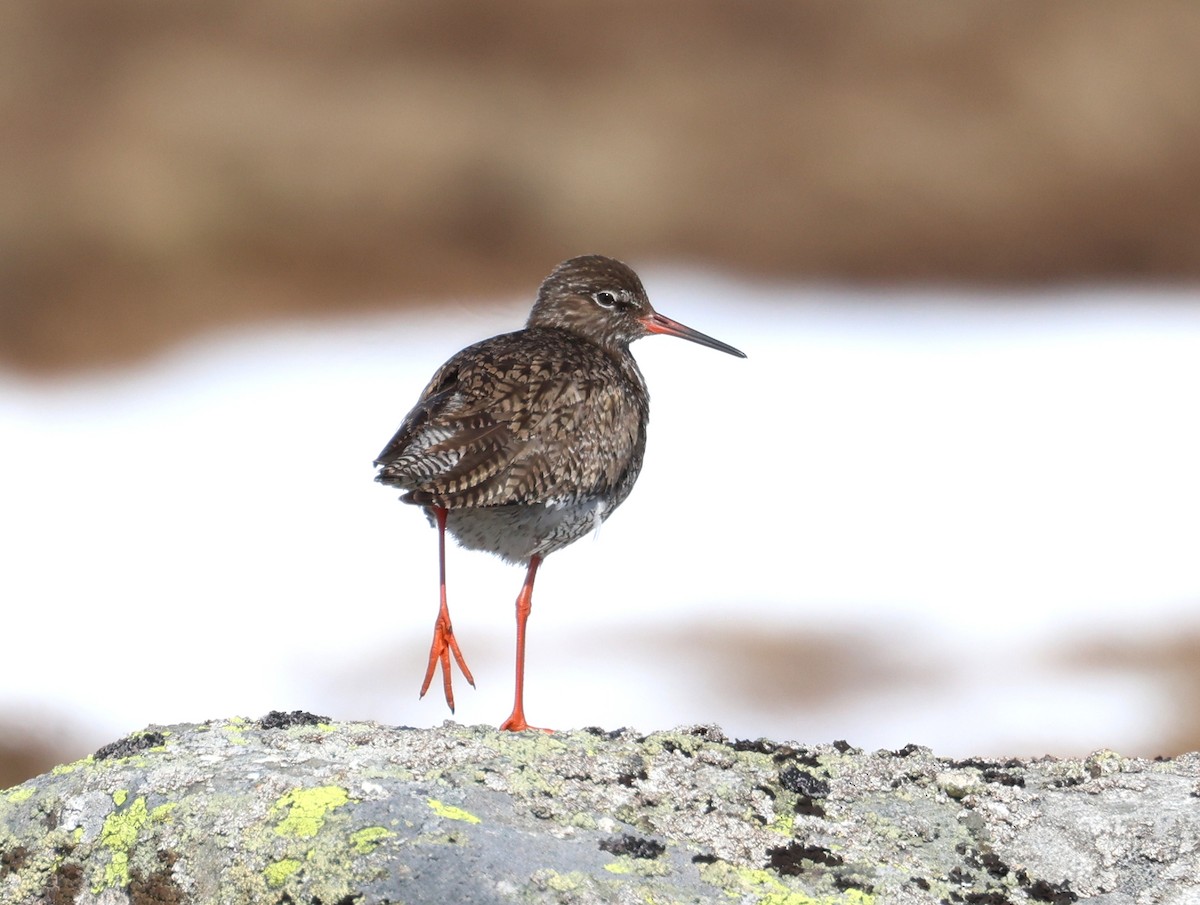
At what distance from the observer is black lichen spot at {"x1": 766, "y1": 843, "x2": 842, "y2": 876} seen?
3.49m

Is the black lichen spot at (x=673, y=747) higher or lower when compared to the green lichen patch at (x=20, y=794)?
higher

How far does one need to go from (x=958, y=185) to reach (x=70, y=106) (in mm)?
12108

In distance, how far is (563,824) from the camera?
3.53 m

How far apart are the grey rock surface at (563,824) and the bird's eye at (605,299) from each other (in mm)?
3774

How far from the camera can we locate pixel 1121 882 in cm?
361

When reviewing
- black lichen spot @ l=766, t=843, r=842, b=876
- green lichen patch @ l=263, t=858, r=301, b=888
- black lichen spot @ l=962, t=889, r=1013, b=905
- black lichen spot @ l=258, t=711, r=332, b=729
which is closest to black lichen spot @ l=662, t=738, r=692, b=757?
black lichen spot @ l=766, t=843, r=842, b=876

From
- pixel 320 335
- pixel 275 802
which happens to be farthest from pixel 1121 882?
pixel 320 335

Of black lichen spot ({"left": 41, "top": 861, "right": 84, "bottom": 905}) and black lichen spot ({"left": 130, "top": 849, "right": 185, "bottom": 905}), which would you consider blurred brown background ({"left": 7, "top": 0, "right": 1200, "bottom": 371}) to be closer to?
black lichen spot ({"left": 41, "top": 861, "right": 84, "bottom": 905})

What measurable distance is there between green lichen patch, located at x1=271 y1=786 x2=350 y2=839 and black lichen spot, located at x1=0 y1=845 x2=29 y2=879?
0.69 m

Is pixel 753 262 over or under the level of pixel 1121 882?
over

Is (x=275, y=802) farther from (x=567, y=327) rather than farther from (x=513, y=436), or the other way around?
(x=567, y=327)

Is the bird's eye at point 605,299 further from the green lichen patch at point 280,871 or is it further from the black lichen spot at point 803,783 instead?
the green lichen patch at point 280,871

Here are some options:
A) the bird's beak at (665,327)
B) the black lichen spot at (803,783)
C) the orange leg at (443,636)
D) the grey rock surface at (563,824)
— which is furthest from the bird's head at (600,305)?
the black lichen spot at (803,783)

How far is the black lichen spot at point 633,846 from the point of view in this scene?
11.2 ft
